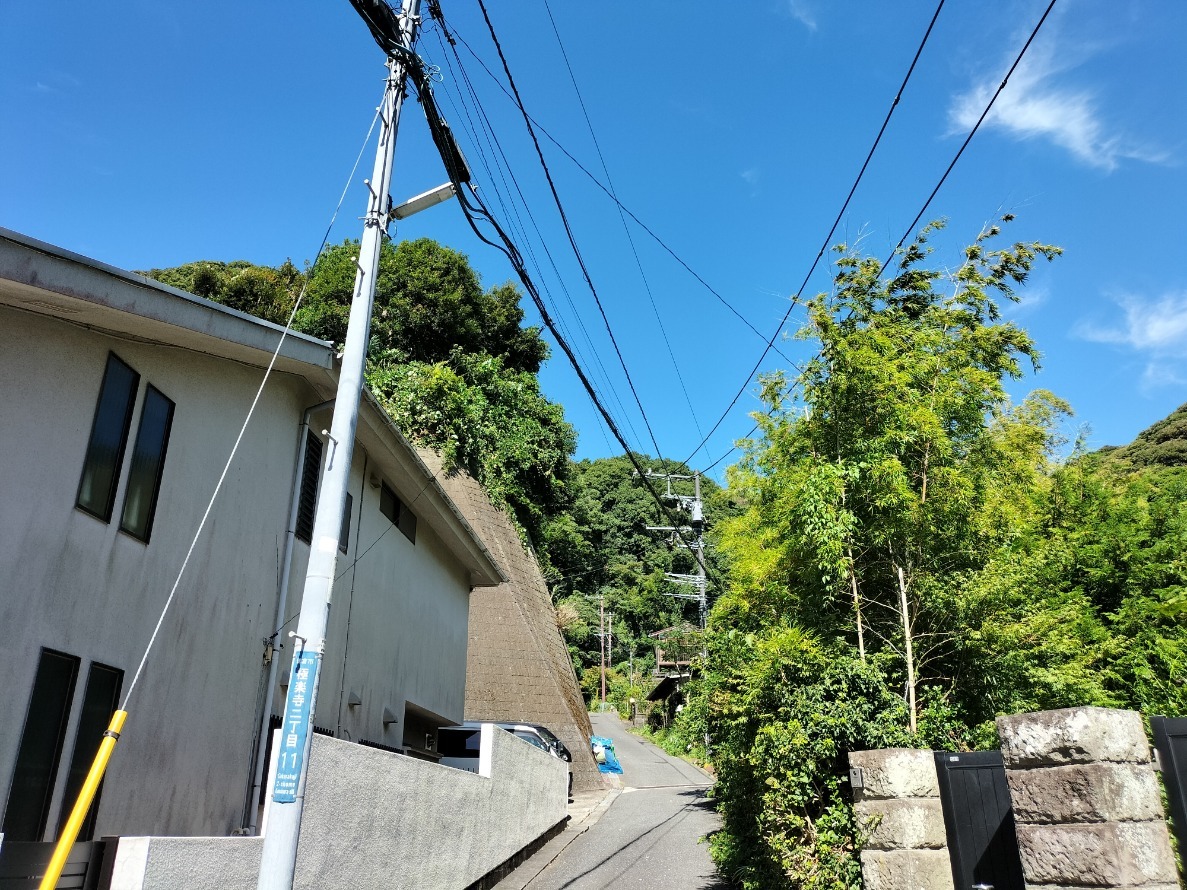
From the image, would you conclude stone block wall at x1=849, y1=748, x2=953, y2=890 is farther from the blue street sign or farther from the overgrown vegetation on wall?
the blue street sign

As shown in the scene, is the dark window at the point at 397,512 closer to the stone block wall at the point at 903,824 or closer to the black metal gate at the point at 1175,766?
the stone block wall at the point at 903,824

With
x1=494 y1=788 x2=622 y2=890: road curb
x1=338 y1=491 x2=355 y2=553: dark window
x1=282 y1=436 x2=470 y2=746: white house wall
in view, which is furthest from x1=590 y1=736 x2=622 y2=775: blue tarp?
x1=338 y1=491 x2=355 y2=553: dark window

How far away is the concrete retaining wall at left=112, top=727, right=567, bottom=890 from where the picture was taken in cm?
453

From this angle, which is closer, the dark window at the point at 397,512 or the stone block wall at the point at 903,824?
the stone block wall at the point at 903,824

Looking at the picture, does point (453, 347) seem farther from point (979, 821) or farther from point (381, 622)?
point (979, 821)

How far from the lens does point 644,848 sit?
12.5 metres

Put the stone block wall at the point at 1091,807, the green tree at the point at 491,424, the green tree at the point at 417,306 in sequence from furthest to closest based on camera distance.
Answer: the green tree at the point at 417,306 < the green tree at the point at 491,424 < the stone block wall at the point at 1091,807

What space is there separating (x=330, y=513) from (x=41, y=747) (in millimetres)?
2913

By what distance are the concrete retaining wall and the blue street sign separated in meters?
0.66

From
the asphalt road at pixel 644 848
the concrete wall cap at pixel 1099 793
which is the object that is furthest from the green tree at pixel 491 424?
the concrete wall cap at pixel 1099 793

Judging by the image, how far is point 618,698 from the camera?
5331 centimetres

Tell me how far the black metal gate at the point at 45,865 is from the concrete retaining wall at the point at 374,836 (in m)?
0.34

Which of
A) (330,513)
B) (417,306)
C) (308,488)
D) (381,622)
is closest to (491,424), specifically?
(417,306)

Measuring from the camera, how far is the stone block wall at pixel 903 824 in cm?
613
